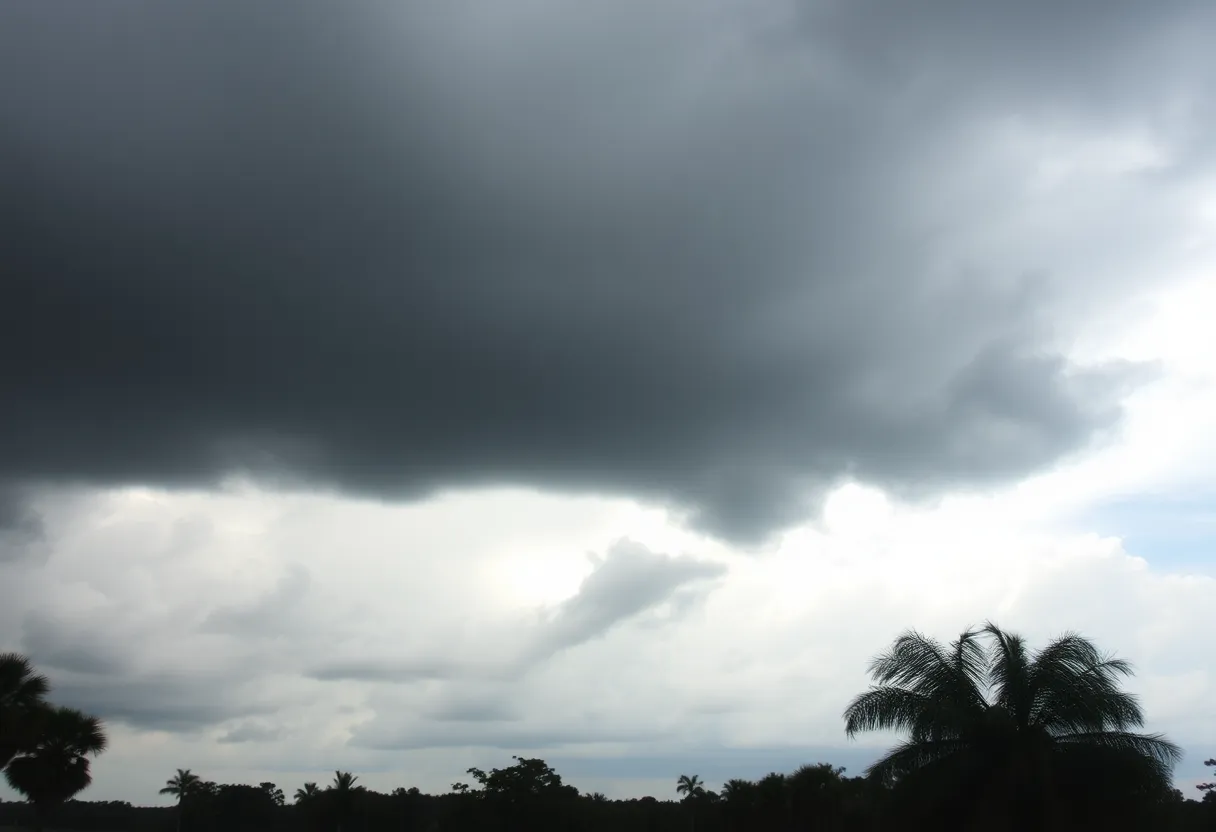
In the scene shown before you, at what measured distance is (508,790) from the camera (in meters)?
77.5

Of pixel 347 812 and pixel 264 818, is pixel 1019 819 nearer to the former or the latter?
pixel 347 812

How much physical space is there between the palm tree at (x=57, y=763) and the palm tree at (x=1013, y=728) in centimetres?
3552

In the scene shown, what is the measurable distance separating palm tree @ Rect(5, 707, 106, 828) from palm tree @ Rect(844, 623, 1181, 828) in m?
35.5

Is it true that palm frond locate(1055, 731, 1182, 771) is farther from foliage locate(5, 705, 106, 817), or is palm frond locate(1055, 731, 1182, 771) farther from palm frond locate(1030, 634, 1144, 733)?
foliage locate(5, 705, 106, 817)

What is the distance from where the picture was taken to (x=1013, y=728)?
32500 millimetres

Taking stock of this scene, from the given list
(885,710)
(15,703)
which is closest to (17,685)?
(15,703)

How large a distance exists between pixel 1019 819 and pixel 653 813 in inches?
2723

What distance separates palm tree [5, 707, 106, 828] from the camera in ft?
158

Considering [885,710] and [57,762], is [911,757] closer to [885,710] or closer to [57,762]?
[885,710]

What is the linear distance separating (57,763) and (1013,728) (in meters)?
41.0

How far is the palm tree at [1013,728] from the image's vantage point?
104 ft

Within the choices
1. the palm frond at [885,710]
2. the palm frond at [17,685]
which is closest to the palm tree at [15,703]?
the palm frond at [17,685]

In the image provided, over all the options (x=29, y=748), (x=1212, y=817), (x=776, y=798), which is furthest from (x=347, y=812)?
(x=1212, y=817)

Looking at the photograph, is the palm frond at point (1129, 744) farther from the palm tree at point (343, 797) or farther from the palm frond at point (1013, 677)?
the palm tree at point (343, 797)
